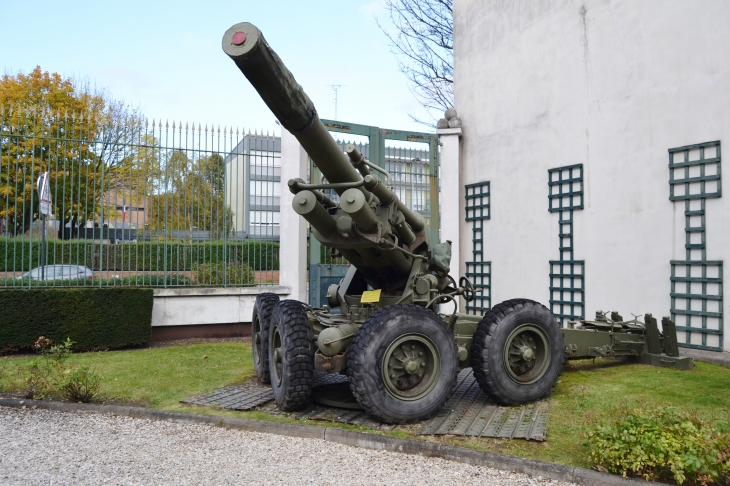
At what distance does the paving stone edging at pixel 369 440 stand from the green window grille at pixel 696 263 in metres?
4.93

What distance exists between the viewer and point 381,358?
493 centimetres

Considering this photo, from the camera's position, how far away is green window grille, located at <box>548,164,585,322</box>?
9789mm

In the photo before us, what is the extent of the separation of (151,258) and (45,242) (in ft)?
5.28

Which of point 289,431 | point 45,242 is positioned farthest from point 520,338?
point 45,242

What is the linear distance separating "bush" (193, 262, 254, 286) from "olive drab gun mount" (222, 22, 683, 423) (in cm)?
438

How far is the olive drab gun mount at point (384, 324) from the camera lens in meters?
4.90

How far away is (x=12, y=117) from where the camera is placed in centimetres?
947

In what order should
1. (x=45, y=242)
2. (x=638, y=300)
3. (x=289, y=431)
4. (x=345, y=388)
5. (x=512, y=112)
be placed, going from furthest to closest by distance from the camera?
(x=512, y=112), (x=45, y=242), (x=638, y=300), (x=345, y=388), (x=289, y=431)

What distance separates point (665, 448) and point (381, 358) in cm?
212

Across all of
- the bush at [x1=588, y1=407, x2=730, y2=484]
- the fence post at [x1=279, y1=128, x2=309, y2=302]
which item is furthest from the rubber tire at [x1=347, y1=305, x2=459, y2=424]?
the fence post at [x1=279, y1=128, x2=309, y2=302]

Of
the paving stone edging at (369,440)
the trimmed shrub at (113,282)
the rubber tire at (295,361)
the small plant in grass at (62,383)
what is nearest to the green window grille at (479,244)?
the trimmed shrub at (113,282)

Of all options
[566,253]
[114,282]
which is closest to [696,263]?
[566,253]

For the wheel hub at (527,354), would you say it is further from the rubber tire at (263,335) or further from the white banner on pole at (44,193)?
the white banner on pole at (44,193)

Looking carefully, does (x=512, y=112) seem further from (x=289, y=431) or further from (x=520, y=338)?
(x=289, y=431)
